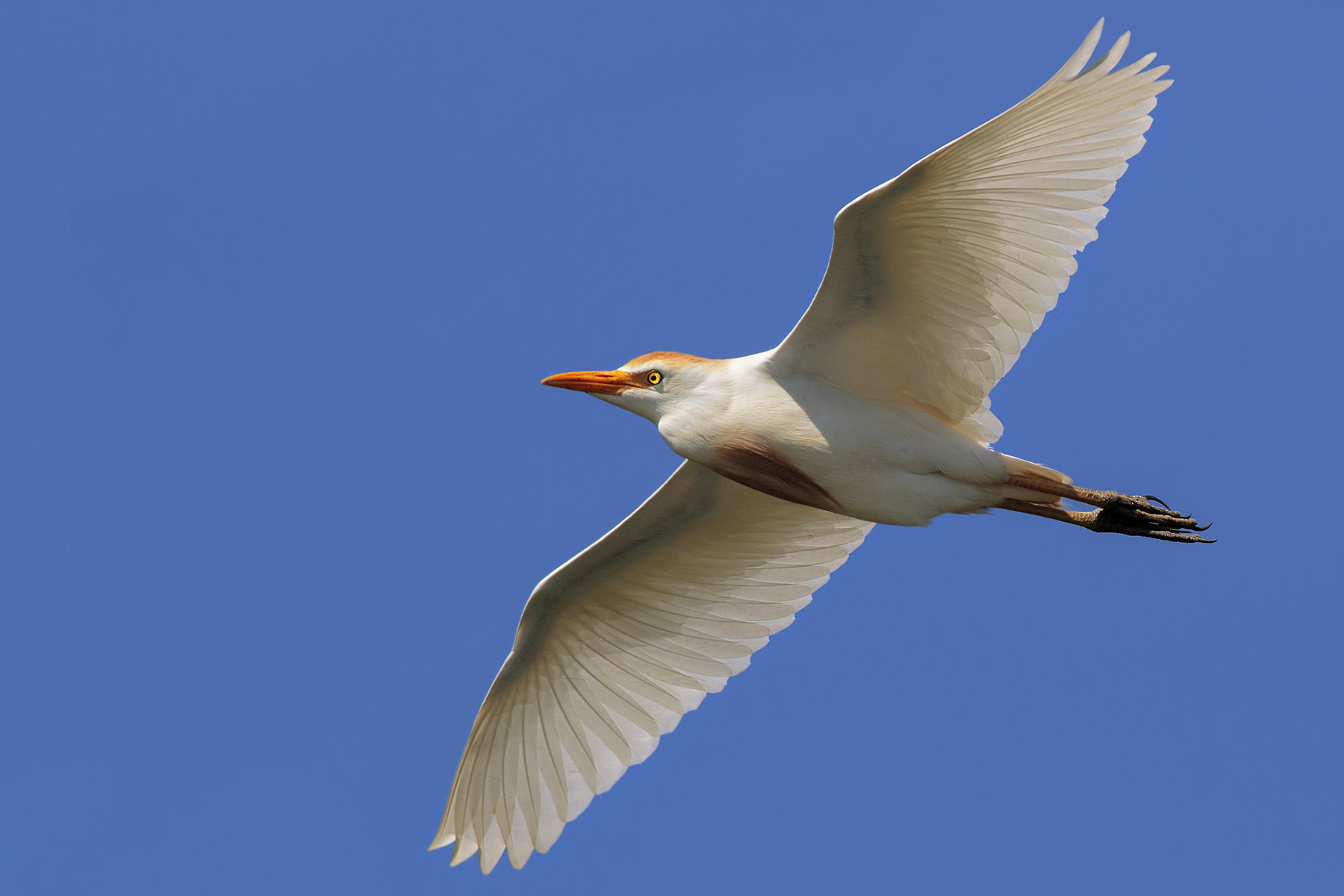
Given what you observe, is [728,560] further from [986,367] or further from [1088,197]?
[1088,197]

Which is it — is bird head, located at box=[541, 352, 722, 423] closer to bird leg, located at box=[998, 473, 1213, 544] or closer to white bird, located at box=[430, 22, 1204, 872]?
white bird, located at box=[430, 22, 1204, 872]

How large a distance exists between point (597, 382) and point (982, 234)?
286cm

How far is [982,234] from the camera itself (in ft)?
33.0

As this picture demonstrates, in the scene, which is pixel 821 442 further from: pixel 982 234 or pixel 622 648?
pixel 622 648

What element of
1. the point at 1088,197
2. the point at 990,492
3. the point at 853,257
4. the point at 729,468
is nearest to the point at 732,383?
the point at 729,468

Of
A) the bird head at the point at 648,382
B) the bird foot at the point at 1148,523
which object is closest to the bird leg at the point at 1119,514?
the bird foot at the point at 1148,523

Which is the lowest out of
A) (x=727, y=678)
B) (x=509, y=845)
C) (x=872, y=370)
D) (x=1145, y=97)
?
(x=509, y=845)

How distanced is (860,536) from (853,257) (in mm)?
2768

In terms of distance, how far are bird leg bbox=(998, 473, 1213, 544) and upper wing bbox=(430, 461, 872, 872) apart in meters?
1.58

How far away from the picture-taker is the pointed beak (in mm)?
10891

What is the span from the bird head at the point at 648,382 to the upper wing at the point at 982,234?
1.99ft

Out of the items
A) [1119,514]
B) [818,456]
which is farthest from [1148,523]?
[818,456]

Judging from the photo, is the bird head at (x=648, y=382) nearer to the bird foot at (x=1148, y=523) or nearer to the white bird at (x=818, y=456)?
the white bird at (x=818, y=456)

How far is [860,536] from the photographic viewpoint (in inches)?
470
